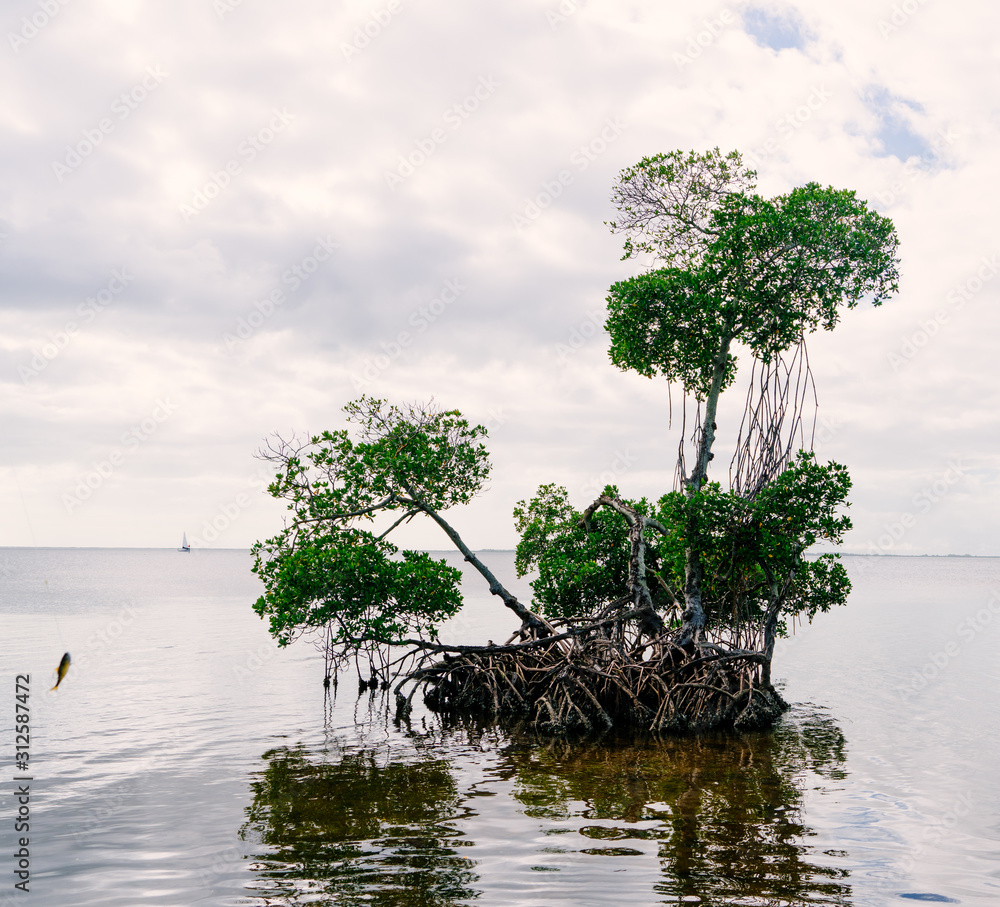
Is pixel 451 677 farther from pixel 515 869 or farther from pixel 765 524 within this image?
pixel 515 869

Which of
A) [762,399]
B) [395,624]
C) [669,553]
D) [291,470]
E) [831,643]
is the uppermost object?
[762,399]

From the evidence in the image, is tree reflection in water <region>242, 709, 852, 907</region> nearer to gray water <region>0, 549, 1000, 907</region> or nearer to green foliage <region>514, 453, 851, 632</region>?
gray water <region>0, 549, 1000, 907</region>

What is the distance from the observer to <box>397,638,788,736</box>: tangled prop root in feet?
55.0

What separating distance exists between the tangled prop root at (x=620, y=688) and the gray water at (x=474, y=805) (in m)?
0.78

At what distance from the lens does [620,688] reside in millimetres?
17500

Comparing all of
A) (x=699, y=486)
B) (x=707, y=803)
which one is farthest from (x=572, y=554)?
(x=707, y=803)

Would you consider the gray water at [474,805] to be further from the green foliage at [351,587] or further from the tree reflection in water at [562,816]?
the green foliage at [351,587]

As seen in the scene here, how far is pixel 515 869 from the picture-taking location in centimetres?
931

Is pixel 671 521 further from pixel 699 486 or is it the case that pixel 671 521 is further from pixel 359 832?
pixel 359 832

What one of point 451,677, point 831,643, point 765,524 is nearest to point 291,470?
point 451,677

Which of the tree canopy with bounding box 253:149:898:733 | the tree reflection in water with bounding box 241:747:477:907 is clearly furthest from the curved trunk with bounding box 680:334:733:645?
the tree reflection in water with bounding box 241:747:477:907

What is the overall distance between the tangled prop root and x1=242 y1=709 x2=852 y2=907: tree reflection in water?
635 millimetres

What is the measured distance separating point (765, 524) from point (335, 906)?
37.9 feet

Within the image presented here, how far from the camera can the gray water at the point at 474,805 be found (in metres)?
8.91
